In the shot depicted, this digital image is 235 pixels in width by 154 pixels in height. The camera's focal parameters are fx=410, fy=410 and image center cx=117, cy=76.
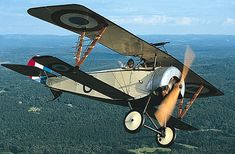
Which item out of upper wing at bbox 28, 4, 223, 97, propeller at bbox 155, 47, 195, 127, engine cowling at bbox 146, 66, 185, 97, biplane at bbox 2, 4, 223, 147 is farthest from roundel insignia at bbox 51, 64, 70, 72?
propeller at bbox 155, 47, 195, 127

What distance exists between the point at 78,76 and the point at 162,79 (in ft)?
11.0

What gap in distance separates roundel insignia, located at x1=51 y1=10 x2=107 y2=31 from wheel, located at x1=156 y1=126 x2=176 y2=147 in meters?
6.03

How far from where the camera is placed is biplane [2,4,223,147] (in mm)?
14430

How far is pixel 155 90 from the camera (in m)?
16.4

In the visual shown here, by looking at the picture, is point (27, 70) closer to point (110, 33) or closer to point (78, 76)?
point (78, 76)

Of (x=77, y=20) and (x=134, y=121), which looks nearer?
(x=77, y=20)

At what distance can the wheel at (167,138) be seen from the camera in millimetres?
18406

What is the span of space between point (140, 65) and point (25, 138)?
16222 centimetres

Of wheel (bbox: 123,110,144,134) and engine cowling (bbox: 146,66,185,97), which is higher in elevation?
engine cowling (bbox: 146,66,185,97)

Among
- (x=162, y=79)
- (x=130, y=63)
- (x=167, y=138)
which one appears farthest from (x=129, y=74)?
(x=167, y=138)

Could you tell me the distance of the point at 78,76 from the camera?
15.4 m

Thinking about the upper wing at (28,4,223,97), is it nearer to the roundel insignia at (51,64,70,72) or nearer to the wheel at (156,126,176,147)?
the roundel insignia at (51,64,70,72)

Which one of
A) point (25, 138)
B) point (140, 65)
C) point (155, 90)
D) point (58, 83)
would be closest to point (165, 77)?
point (155, 90)

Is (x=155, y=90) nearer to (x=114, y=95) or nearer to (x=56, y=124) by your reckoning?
(x=114, y=95)
